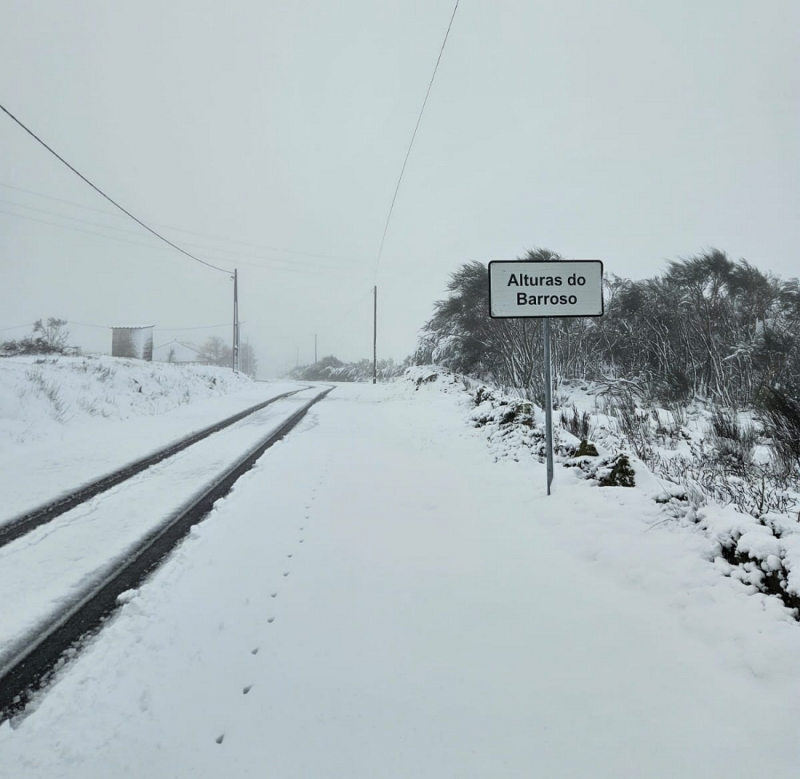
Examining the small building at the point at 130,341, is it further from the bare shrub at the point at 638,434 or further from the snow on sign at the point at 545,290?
the snow on sign at the point at 545,290

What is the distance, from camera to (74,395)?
9852 millimetres

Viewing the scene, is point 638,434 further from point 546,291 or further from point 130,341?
point 130,341

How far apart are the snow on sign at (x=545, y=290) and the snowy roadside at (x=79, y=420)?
18.0 feet

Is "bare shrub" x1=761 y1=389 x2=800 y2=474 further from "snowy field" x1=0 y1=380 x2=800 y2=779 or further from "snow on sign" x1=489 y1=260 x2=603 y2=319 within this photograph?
"snow on sign" x1=489 y1=260 x2=603 y2=319

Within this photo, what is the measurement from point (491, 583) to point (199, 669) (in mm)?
1989

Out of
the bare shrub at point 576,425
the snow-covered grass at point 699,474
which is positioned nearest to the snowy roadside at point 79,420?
the snow-covered grass at point 699,474

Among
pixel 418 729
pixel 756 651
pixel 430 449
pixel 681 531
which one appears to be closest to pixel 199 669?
pixel 418 729

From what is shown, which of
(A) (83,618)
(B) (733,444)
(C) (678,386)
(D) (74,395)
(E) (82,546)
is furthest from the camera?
(C) (678,386)

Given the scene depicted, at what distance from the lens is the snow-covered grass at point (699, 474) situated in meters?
2.67

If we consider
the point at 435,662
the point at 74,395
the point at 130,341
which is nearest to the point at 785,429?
the point at 435,662

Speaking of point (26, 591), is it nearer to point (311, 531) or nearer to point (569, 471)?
point (311, 531)

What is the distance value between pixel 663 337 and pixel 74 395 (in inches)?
781

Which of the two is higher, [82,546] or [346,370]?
[346,370]

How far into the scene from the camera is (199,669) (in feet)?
7.29
